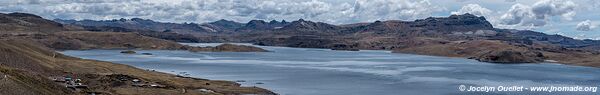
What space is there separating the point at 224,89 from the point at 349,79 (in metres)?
54.0

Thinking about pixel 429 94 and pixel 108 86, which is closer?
pixel 108 86

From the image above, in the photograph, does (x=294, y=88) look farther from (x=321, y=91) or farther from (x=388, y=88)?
(x=388, y=88)

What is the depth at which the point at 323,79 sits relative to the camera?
577ft

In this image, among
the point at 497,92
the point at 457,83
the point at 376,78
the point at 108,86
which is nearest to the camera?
the point at 108,86

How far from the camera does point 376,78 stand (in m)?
183

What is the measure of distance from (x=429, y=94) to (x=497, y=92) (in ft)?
43.7

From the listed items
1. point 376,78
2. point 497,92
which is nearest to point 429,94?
point 497,92

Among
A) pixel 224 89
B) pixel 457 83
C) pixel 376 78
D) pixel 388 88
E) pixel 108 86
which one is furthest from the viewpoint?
pixel 376 78

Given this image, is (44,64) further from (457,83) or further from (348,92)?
(457,83)

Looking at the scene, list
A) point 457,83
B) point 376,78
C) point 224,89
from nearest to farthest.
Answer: point 224,89 → point 457,83 → point 376,78

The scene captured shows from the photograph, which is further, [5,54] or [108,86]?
[5,54]

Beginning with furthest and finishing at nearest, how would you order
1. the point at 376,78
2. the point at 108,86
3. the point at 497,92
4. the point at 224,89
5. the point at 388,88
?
the point at 376,78 < the point at 388,88 < the point at 497,92 < the point at 224,89 < the point at 108,86

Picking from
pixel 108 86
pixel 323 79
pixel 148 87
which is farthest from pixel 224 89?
pixel 323 79

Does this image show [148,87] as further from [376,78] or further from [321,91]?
[376,78]
